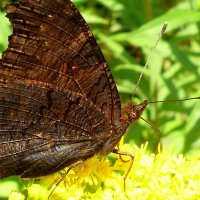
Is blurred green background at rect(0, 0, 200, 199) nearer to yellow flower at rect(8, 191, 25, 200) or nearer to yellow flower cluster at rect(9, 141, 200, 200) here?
yellow flower cluster at rect(9, 141, 200, 200)

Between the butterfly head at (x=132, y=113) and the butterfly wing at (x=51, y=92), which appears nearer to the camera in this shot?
the butterfly wing at (x=51, y=92)

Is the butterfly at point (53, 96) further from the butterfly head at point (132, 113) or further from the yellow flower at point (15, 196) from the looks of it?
the yellow flower at point (15, 196)

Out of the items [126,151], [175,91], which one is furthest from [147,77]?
[126,151]

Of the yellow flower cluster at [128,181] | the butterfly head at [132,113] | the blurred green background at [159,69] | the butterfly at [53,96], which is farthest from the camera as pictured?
the blurred green background at [159,69]

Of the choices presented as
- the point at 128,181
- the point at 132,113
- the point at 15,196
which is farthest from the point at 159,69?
the point at 15,196

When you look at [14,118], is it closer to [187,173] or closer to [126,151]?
[126,151]

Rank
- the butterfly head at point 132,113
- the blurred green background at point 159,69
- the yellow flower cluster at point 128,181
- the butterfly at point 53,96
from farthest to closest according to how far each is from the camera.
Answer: the blurred green background at point 159,69 → the butterfly head at point 132,113 → the yellow flower cluster at point 128,181 → the butterfly at point 53,96

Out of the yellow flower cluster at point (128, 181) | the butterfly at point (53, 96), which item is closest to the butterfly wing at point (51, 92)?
the butterfly at point (53, 96)
